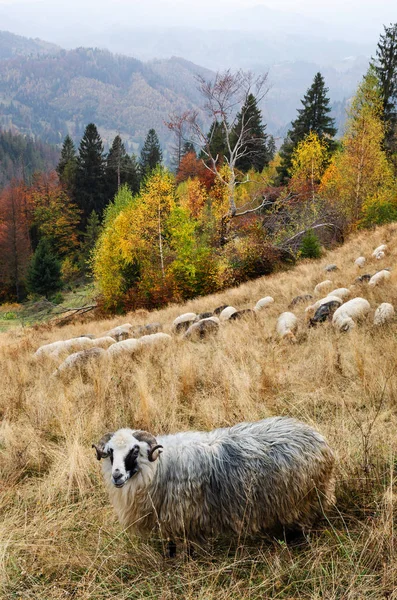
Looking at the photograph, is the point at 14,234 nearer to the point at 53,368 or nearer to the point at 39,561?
the point at 53,368

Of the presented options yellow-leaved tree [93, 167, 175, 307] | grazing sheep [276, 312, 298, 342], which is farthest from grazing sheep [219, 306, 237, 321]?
yellow-leaved tree [93, 167, 175, 307]

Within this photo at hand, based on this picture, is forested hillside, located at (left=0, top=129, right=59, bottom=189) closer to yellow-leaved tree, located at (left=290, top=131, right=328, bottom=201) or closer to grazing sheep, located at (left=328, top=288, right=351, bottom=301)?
yellow-leaved tree, located at (left=290, top=131, right=328, bottom=201)

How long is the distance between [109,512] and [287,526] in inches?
56.9

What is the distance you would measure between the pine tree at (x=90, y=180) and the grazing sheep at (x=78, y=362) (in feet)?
140

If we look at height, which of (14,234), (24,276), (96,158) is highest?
(96,158)

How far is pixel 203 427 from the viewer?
417 cm

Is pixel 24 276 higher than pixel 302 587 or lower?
lower

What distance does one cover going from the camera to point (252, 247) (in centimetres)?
1995

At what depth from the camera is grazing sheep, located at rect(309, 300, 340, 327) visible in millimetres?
7703

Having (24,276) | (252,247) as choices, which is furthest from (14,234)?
(252,247)

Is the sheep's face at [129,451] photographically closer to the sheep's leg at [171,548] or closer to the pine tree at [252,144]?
the sheep's leg at [171,548]

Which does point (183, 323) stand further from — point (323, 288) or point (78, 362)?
point (323, 288)

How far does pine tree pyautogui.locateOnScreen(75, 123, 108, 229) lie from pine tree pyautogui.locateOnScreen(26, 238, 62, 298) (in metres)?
12.9

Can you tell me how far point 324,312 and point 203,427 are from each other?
15.4 ft
